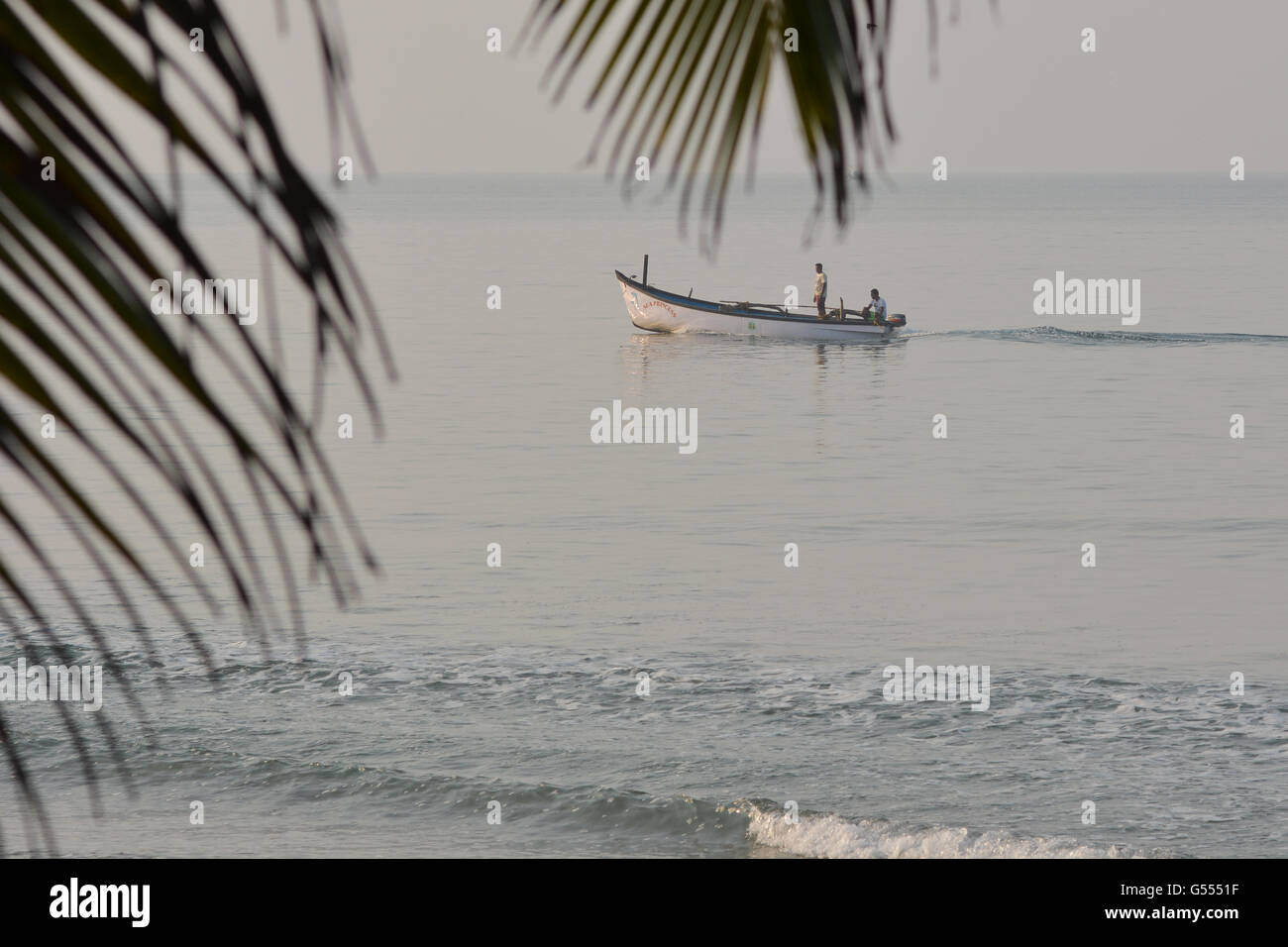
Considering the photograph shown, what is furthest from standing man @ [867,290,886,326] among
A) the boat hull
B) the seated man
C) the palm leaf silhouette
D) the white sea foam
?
the palm leaf silhouette

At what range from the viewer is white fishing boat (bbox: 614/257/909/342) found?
1721 inches

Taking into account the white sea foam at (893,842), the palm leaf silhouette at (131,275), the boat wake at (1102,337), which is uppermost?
the boat wake at (1102,337)

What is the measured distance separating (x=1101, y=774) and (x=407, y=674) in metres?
7.29

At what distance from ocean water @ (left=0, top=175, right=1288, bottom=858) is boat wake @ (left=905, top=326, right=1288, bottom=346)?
33.3ft

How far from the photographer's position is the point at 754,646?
16.9 metres

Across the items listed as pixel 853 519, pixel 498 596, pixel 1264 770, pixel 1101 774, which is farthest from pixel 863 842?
pixel 853 519

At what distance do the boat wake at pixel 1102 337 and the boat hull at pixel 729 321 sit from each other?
9.20m

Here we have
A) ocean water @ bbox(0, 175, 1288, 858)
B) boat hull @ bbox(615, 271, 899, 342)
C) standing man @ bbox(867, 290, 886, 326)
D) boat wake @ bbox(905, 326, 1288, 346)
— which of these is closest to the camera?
ocean water @ bbox(0, 175, 1288, 858)

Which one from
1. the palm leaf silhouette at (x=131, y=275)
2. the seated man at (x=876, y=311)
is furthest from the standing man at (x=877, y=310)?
the palm leaf silhouette at (x=131, y=275)

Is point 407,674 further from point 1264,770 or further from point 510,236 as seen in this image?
point 510,236

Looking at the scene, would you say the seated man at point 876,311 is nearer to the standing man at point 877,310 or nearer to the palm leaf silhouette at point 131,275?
the standing man at point 877,310

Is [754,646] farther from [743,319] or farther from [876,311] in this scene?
[743,319]

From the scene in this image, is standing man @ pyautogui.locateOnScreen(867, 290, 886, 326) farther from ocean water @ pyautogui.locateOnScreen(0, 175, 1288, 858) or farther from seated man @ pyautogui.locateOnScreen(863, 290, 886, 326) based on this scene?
ocean water @ pyautogui.locateOnScreen(0, 175, 1288, 858)

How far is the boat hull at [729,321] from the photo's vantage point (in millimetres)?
44219
